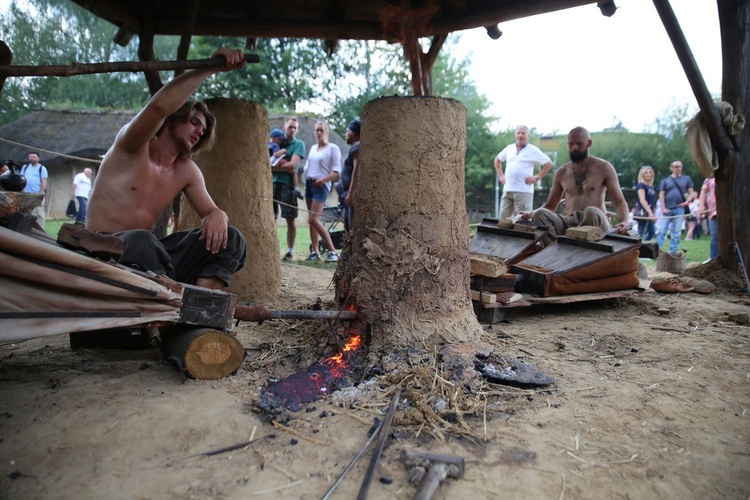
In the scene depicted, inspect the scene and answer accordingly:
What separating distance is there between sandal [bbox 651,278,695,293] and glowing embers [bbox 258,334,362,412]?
13.2ft

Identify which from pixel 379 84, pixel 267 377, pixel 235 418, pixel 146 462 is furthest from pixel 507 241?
pixel 379 84

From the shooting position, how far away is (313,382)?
9.15 feet

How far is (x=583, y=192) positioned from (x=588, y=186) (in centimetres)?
9

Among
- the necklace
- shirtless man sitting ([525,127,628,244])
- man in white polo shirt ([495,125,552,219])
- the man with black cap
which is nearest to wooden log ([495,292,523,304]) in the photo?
shirtless man sitting ([525,127,628,244])

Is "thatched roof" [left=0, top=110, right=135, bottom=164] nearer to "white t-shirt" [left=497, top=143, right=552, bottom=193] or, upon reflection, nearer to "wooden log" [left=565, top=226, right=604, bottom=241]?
"white t-shirt" [left=497, top=143, right=552, bottom=193]

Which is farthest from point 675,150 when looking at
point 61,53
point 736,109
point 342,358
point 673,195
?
point 61,53

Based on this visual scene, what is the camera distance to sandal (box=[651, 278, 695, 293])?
552 centimetres

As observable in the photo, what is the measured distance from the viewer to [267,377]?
284cm

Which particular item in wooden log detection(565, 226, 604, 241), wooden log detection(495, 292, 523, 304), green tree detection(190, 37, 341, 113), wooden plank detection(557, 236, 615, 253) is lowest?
wooden log detection(495, 292, 523, 304)

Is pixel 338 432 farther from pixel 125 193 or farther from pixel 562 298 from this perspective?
pixel 562 298

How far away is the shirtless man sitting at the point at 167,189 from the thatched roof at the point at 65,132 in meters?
20.0

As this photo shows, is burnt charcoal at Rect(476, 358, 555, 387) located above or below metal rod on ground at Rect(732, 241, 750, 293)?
below

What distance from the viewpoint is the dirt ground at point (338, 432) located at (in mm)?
1890

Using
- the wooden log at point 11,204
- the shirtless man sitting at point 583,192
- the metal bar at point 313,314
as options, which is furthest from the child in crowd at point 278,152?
the wooden log at point 11,204
